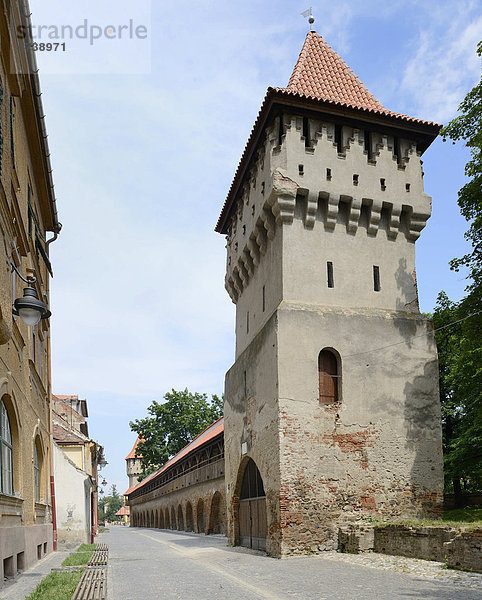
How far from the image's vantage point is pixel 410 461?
17.8m

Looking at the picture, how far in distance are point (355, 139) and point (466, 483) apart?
22088 millimetres

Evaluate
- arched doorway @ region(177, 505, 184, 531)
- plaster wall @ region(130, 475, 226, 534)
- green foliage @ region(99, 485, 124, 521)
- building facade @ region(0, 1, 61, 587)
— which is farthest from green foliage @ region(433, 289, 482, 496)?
green foliage @ region(99, 485, 124, 521)

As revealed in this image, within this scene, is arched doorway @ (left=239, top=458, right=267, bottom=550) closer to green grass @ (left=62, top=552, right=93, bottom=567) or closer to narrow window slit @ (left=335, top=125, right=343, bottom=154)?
green grass @ (left=62, top=552, right=93, bottom=567)

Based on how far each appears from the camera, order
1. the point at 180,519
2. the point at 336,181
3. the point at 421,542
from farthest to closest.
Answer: the point at 180,519, the point at 336,181, the point at 421,542

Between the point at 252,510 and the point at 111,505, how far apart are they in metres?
148

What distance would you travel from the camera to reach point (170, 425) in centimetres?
6147

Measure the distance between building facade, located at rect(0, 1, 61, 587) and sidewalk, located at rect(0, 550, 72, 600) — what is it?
0.77 ft

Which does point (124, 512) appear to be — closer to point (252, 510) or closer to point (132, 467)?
point (132, 467)

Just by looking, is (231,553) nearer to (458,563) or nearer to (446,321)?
(458,563)

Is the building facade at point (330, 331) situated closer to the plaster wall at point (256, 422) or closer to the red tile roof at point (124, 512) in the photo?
the plaster wall at point (256, 422)

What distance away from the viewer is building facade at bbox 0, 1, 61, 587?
1040 centimetres

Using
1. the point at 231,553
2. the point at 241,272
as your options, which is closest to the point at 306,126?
the point at 241,272

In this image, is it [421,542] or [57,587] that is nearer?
[57,587]

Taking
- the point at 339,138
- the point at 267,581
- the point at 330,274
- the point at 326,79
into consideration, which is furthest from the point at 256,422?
the point at 326,79
